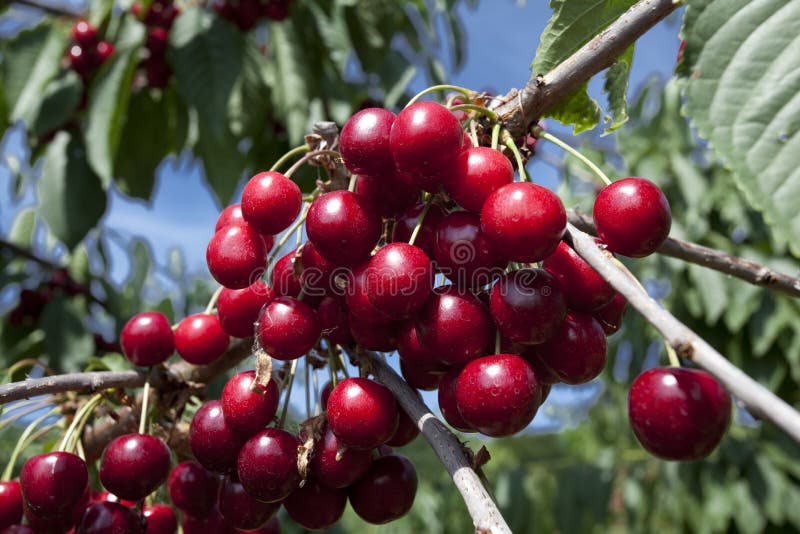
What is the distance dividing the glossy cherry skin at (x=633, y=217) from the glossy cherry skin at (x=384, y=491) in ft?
1.22

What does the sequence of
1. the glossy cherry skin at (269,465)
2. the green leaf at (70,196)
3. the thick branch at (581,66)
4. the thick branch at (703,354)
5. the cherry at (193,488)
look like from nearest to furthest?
1. the thick branch at (703,354)
2. the thick branch at (581,66)
3. the glossy cherry skin at (269,465)
4. the cherry at (193,488)
5. the green leaf at (70,196)

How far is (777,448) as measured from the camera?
2713 mm

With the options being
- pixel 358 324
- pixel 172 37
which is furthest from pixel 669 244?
pixel 172 37

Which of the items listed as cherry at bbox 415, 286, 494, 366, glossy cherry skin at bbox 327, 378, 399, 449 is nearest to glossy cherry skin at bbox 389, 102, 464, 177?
cherry at bbox 415, 286, 494, 366

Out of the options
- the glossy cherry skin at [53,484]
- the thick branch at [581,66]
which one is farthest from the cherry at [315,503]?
the thick branch at [581,66]

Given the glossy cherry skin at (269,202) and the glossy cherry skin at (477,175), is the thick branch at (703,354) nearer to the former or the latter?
the glossy cherry skin at (477,175)

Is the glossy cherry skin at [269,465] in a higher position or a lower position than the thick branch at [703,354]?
lower

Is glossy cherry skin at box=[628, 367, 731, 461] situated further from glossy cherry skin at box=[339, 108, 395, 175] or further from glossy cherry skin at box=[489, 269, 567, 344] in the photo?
glossy cherry skin at box=[339, 108, 395, 175]

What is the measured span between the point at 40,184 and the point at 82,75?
444mm

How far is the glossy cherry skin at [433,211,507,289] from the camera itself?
0.70 meters

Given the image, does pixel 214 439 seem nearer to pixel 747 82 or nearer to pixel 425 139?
pixel 425 139

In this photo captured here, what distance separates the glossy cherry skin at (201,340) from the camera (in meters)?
1.00

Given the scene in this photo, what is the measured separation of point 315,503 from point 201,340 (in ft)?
1.02

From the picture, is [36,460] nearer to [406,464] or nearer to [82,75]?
[406,464]
